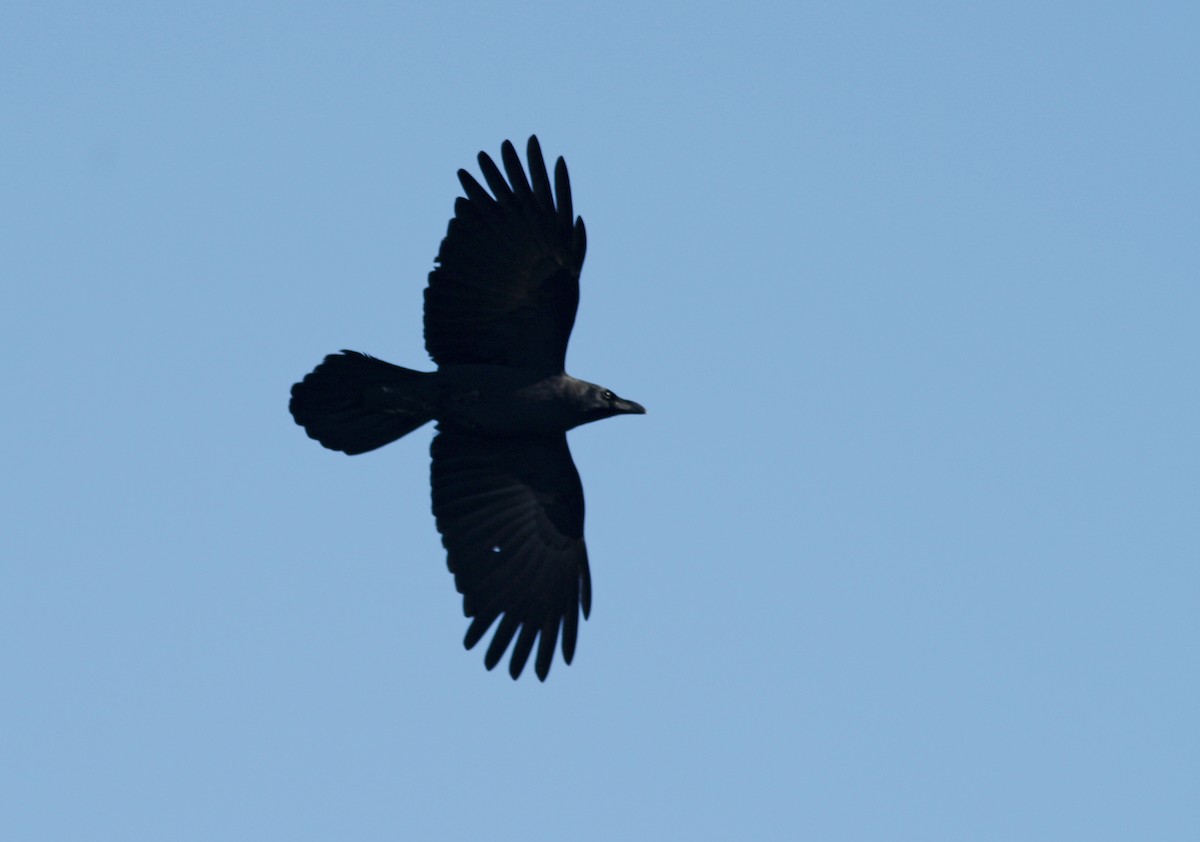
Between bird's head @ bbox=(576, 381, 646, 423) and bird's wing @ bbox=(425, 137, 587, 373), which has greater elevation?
bird's wing @ bbox=(425, 137, 587, 373)

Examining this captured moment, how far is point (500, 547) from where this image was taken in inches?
567

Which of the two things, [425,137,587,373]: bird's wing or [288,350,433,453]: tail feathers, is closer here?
[425,137,587,373]: bird's wing

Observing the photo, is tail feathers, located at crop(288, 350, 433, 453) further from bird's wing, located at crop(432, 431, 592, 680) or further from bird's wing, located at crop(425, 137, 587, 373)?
bird's wing, located at crop(432, 431, 592, 680)

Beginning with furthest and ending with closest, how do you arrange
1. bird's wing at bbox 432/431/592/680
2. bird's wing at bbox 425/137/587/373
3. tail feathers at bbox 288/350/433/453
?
bird's wing at bbox 432/431/592/680, tail feathers at bbox 288/350/433/453, bird's wing at bbox 425/137/587/373

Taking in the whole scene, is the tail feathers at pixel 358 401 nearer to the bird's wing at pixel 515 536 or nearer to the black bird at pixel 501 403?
the black bird at pixel 501 403

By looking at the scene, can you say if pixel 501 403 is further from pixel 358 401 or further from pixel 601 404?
pixel 358 401

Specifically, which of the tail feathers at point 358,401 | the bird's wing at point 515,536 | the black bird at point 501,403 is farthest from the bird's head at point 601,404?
the tail feathers at point 358,401

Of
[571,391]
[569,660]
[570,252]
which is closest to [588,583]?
[569,660]

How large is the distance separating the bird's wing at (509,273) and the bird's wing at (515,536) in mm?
884

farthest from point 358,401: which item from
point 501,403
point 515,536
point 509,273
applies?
point 515,536

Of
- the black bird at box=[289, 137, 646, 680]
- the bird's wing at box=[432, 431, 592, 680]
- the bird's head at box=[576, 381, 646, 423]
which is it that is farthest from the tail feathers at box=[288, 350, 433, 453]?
the bird's head at box=[576, 381, 646, 423]

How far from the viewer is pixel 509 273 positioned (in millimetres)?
13469

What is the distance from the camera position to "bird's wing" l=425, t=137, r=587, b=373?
13305mm

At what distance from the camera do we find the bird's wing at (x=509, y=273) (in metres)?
13.3
